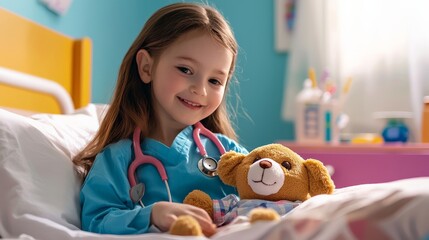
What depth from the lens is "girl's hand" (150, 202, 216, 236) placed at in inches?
28.9

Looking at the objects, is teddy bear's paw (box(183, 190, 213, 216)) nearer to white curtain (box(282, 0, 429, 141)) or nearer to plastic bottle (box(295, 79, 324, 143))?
plastic bottle (box(295, 79, 324, 143))

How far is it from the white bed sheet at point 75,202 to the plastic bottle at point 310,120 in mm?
1025

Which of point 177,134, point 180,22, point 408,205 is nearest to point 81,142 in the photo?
point 177,134

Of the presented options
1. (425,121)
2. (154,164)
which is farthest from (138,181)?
(425,121)

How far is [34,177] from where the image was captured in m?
0.91

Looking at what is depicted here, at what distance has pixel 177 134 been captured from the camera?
3.65ft

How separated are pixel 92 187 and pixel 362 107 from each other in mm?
1720

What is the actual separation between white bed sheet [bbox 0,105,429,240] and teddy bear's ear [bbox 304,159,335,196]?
0.02 meters

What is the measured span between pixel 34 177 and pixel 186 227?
13.5 inches

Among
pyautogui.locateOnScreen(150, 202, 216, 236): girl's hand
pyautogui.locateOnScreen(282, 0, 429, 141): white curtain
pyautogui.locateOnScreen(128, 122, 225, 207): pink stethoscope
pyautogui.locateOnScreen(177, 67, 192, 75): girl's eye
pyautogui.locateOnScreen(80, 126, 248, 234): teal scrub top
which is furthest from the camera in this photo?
pyautogui.locateOnScreen(282, 0, 429, 141): white curtain

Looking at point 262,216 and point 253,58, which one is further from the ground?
point 253,58

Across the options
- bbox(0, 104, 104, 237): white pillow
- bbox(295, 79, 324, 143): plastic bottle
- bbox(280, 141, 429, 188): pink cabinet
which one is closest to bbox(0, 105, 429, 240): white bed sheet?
bbox(0, 104, 104, 237): white pillow

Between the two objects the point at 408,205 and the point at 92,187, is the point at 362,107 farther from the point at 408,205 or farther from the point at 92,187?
the point at 408,205

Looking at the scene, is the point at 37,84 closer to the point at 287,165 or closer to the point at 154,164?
the point at 154,164
